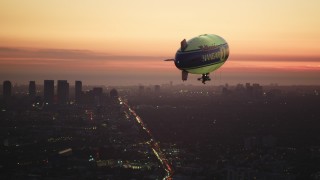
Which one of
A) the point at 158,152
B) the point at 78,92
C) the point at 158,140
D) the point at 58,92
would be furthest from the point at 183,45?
the point at 78,92

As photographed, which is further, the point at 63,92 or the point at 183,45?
the point at 63,92

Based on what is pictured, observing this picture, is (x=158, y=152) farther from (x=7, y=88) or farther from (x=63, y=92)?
(x=7, y=88)

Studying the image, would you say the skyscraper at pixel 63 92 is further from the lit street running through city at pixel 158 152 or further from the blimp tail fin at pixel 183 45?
the blimp tail fin at pixel 183 45

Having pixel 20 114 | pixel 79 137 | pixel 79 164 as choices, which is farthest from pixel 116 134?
pixel 20 114

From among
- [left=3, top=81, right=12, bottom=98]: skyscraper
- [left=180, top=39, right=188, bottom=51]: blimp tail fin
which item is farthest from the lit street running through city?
[left=3, top=81, right=12, bottom=98]: skyscraper

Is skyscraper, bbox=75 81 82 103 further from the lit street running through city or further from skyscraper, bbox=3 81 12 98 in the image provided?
the lit street running through city
